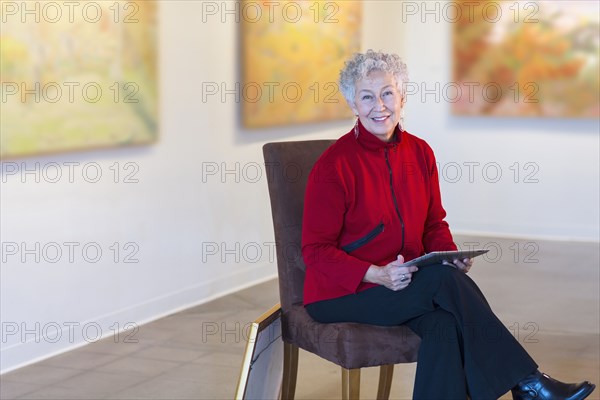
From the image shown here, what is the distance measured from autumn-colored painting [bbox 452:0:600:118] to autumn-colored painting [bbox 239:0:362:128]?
4.05ft

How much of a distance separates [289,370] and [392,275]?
24.4 inches

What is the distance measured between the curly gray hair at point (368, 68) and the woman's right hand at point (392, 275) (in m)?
0.60

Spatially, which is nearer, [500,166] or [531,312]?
[531,312]

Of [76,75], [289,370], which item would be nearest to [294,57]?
[76,75]

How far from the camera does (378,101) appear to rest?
3.18 meters

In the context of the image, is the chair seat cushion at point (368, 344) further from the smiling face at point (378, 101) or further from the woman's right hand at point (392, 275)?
the smiling face at point (378, 101)

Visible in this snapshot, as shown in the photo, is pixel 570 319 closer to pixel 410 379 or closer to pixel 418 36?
pixel 410 379

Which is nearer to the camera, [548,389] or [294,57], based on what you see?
[548,389]

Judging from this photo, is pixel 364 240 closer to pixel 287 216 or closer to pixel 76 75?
pixel 287 216

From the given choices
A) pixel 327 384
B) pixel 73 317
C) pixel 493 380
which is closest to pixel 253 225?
pixel 73 317

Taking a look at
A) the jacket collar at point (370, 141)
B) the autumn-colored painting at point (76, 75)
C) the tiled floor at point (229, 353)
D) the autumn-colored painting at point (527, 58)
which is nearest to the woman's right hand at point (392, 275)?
the jacket collar at point (370, 141)

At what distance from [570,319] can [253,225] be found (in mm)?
2014

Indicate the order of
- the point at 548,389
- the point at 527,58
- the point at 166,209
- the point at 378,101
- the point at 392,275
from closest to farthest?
the point at 548,389
the point at 392,275
the point at 378,101
the point at 166,209
the point at 527,58

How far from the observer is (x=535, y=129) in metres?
7.81
